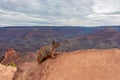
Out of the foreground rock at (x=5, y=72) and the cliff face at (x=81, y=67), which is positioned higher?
the cliff face at (x=81, y=67)

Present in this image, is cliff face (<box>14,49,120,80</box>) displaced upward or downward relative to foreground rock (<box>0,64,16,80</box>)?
upward

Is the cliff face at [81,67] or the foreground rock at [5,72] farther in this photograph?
the foreground rock at [5,72]

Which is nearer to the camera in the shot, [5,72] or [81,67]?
[81,67]

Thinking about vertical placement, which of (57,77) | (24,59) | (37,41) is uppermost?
(57,77)

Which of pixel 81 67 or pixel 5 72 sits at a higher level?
pixel 81 67

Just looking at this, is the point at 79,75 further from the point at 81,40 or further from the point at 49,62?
the point at 81,40

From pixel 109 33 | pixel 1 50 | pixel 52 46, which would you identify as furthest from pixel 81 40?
pixel 52 46

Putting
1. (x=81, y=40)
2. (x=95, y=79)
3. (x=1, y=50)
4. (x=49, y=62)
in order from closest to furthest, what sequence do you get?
1. (x=95, y=79)
2. (x=49, y=62)
3. (x=1, y=50)
4. (x=81, y=40)

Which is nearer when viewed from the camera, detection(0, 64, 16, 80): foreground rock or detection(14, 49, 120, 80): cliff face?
detection(14, 49, 120, 80): cliff face
